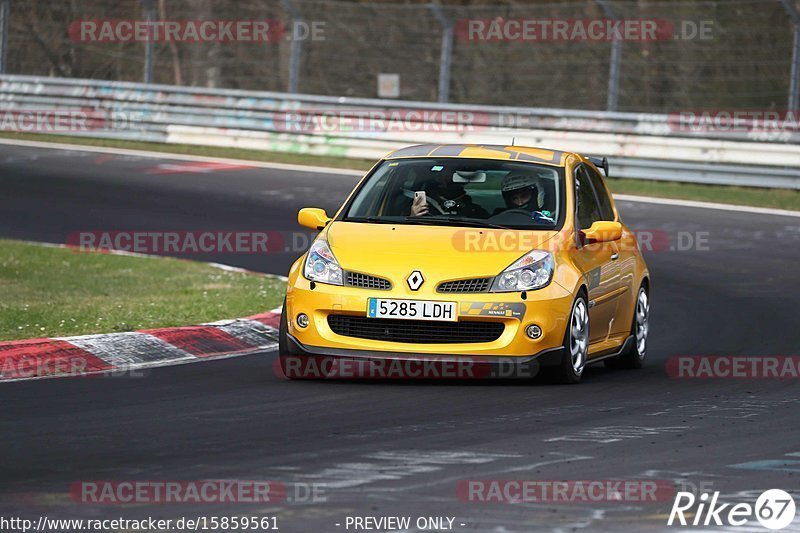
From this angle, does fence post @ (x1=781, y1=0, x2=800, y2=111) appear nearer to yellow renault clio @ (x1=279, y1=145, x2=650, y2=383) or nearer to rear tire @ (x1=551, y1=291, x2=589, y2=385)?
yellow renault clio @ (x1=279, y1=145, x2=650, y2=383)

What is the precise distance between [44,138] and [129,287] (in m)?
13.7

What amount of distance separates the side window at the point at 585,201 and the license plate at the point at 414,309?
1469mm

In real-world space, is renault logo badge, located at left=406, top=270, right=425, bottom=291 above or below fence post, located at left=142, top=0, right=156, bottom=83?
below

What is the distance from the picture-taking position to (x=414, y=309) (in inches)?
352

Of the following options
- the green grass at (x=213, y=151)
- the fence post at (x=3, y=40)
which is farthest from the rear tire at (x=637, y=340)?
the fence post at (x=3, y=40)

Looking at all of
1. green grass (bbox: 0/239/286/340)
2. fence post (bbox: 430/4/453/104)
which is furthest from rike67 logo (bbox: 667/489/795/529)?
fence post (bbox: 430/4/453/104)

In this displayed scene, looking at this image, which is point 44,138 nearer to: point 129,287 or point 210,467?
point 129,287

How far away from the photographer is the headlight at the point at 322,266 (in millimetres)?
9195

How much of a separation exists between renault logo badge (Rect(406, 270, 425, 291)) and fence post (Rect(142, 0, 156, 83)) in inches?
703

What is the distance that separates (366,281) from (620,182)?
46.1ft

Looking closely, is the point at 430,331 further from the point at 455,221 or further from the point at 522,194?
the point at 522,194

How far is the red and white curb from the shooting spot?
30.7 feet

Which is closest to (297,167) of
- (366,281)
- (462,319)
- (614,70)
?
(614,70)

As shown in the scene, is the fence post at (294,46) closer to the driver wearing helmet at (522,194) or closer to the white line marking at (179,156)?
the white line marking at (179,156)
